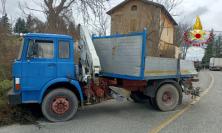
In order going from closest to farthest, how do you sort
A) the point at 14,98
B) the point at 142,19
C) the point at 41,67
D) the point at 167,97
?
the point at 14,98, the point at 41,67, the point at 167,97, the point at 142,19

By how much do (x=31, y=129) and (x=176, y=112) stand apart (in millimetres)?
4656

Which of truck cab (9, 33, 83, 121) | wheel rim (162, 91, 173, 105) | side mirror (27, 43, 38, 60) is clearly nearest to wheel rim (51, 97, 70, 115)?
truck cab (9, 33, 83, 121)

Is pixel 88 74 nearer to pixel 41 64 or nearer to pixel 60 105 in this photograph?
pixel 60 105

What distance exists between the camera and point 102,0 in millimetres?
20578

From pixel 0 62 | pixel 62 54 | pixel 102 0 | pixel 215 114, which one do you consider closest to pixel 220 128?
pixel 215 114

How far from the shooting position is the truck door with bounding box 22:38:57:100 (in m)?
7.29

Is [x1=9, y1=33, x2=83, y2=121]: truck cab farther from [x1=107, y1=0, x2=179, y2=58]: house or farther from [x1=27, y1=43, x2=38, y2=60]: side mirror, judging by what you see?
[x1=107, y1=0, x2=179, y2=58]: house

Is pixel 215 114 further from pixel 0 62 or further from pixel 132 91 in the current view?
pixel 0 62

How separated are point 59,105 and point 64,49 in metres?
1.58

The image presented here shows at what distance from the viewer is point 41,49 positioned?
748cm

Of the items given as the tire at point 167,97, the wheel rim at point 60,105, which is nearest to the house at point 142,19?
the tire at point 167,97

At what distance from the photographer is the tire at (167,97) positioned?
30.2 ft

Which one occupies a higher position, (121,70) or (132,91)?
(121,70)

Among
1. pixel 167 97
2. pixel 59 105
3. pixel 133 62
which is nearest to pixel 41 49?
pixel 59 105
